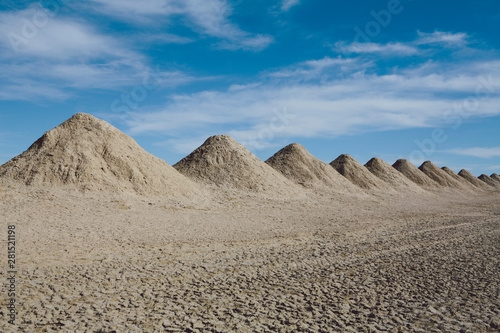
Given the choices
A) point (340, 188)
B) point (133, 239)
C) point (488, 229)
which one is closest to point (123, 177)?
point (133, 239)

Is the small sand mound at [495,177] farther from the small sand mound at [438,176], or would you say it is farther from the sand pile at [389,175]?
the sand pile at [389,175]

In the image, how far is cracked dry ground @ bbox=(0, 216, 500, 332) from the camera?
5.86 meters

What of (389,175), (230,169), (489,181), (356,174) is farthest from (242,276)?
(489,181)

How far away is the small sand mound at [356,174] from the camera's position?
51909mm

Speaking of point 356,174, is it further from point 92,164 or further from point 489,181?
point 489,181

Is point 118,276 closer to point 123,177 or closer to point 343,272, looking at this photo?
point 343,272

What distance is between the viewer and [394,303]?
6.84m

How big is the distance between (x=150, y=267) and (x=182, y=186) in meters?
18.7

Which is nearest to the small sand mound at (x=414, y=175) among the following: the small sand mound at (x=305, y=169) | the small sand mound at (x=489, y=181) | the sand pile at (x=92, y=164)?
the small sand mound at (x=305, y=169)

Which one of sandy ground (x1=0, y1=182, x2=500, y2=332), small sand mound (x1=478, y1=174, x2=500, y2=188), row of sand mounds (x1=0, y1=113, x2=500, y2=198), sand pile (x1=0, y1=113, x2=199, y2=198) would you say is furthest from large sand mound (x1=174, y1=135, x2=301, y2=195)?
small sand mound (x1=478, y1=174, x2=500, y2=188)

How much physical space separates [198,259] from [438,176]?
84.6m

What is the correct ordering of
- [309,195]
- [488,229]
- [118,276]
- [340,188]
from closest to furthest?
1. [118,276]
2. [488,229]
3. [309,195]
4. [340,188]

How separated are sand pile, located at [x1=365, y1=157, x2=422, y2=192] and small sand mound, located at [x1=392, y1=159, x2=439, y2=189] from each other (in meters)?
10.2

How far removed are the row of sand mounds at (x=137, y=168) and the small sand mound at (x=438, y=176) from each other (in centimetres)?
4485
